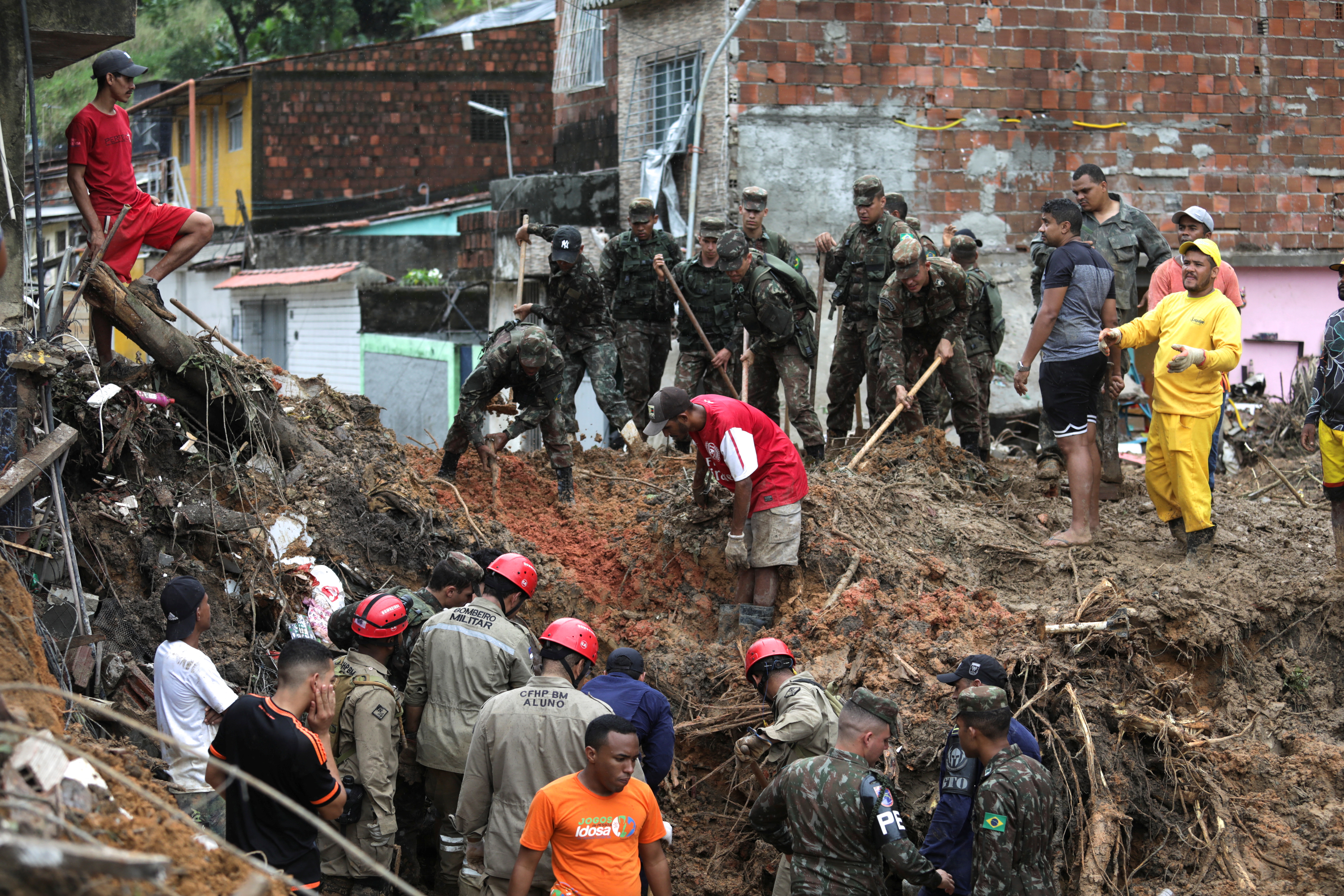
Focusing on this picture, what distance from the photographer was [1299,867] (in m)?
5.50

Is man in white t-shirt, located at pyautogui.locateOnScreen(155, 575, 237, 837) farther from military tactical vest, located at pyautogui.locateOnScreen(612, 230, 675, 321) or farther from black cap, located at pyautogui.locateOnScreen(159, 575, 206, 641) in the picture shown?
military tactical vest, located at pyautogui.locateOnScreen(612, 230, 675, 321)

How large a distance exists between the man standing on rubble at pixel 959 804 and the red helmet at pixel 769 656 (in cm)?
79

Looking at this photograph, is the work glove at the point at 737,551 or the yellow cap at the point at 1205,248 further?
the yellow cap at the point at 1205,248

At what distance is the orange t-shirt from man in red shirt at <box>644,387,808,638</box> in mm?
2406

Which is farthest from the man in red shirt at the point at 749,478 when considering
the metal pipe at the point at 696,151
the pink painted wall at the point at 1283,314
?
the pink painted wall at the point at 1283,314

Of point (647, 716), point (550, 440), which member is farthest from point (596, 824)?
point (550, 440)

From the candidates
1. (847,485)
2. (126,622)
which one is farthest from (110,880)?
(847,485)

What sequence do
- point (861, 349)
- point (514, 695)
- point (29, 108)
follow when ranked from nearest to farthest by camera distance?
point (514, 695) → point (29, 108) → point (861, 349)

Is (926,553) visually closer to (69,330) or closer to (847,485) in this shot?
(847,485)

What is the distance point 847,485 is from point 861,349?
2093mm

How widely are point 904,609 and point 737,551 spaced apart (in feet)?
3.29

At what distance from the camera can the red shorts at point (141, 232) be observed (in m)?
6.97

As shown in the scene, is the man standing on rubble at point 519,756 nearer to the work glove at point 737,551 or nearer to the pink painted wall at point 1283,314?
the work glove at point 737,551

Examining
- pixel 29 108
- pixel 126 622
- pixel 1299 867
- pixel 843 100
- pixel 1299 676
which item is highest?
pixel 843 100
